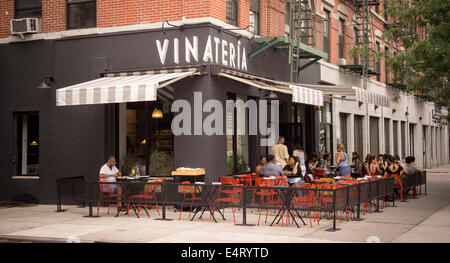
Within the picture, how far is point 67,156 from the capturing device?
50.8 ft

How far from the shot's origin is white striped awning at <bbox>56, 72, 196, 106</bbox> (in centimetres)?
1203

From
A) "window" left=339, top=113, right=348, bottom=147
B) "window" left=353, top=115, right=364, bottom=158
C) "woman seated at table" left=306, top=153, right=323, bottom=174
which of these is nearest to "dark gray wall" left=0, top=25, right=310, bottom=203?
"woman seated at table" left=306, top=153, right=323, bottom=174

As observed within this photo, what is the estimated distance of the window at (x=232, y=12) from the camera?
15406 mm

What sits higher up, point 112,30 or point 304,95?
point 112,30

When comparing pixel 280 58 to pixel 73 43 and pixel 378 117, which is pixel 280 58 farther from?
pixel 378 117

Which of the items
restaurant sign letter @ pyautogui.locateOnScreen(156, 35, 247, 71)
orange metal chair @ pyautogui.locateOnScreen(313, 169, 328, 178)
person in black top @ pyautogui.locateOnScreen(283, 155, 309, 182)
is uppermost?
restaurant sign letter @ pyautogui.locateOnScreen(156, 35, 247, 71)

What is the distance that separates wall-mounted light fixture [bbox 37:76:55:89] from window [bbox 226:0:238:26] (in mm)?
5474

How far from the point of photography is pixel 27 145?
16312 mm

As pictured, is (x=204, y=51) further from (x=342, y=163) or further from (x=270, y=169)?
(x=342, y=163)

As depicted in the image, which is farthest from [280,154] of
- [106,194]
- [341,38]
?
[341,38]

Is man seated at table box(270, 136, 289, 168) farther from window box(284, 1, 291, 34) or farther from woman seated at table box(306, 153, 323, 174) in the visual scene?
window box(284, 1, 291, 34)

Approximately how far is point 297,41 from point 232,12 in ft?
8.37

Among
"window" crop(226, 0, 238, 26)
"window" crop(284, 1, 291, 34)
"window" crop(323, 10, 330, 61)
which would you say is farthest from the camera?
"window" crop(323, 10, 330, 61)
